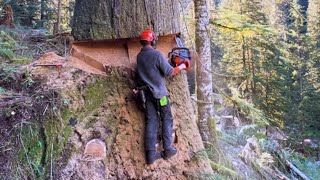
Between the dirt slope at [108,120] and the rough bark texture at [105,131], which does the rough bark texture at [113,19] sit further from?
the rough bark texture at [105,131]

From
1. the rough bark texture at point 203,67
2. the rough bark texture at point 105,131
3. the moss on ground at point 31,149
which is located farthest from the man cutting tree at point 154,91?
the rough bark texture at point 203,67

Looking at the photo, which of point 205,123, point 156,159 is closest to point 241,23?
point 205,123

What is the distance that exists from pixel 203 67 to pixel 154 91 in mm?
2792

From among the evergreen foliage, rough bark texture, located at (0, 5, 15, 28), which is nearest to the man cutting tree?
rough bark texture, located at (0, 5, 15, 28)

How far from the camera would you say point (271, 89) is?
68.9ft

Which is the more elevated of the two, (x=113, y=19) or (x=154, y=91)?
(x=113, y=19)

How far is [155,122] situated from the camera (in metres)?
4.30

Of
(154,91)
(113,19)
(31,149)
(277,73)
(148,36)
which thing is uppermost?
(113,19)

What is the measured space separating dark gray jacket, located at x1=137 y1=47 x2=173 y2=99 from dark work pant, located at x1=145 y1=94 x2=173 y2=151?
5.2 inches

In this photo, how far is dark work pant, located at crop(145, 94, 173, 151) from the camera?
424 centimetres

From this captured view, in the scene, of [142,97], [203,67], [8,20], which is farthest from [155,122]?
[8,20]

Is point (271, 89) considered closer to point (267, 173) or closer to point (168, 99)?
point (267, 173)

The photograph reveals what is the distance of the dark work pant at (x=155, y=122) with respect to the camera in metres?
4.24

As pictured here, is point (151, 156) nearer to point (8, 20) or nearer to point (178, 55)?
point (178, 55)
